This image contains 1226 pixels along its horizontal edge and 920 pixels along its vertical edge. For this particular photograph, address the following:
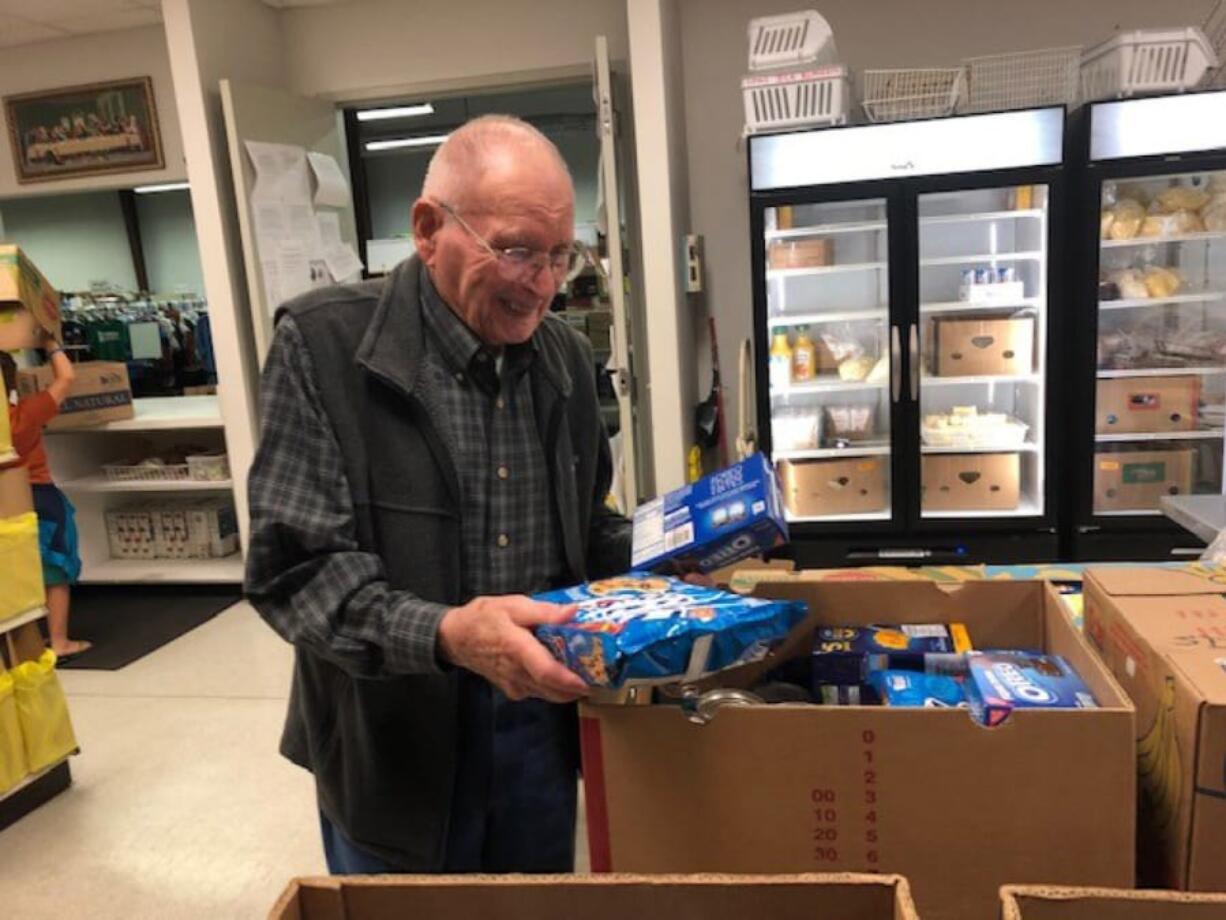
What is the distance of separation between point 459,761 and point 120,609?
4302 millimetres

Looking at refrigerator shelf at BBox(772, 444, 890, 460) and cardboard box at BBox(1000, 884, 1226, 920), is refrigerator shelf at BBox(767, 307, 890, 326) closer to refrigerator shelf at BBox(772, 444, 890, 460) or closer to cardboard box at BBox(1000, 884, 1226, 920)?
refrigerator shelf at BBox(772, 444, 890, 460)

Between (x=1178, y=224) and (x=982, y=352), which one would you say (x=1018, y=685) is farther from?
(x=1178, y=224)

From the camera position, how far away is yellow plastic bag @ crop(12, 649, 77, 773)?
286cm

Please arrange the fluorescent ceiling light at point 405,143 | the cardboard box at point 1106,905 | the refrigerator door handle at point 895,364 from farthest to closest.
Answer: the fluorescent ceiling light at point 405,143, the refrigerator door handle at point 895,364, the cardboard box at point 1106,905

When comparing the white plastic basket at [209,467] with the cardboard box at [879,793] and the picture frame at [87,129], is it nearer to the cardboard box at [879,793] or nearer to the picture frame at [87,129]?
the picture frame at [87,129]

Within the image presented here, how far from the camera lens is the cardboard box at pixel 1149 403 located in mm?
4012

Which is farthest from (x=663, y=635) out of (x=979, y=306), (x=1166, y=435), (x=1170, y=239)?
(x=1166, y=435)

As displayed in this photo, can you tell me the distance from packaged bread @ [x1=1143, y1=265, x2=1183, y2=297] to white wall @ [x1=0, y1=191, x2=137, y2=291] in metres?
8.47

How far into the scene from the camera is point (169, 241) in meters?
9.05

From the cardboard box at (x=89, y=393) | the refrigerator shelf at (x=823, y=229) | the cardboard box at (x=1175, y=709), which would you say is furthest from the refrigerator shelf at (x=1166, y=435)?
the cardboard box at (x=89, y=393)

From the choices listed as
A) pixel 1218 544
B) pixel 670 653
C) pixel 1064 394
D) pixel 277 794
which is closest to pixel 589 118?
pixel 1064 394

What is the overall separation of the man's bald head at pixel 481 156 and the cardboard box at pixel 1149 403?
3541mm

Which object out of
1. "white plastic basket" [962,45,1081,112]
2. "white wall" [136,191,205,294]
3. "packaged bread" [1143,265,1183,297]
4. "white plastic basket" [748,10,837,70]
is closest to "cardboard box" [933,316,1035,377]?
"packaged bread" [1143,265,1183,297]

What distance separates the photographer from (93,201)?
895cm
